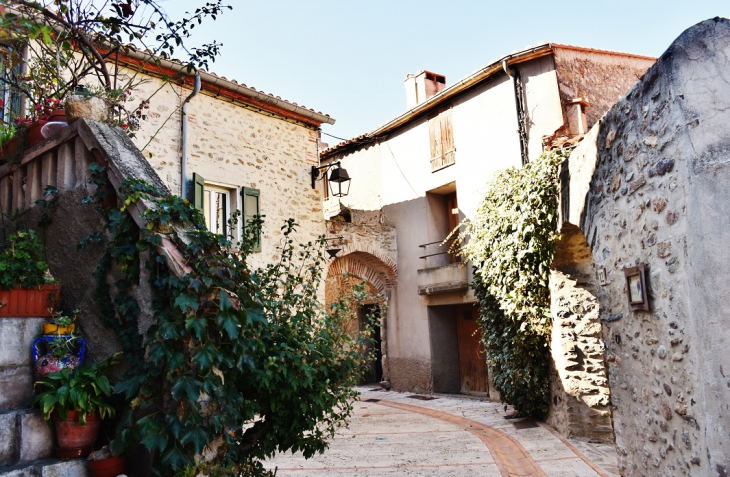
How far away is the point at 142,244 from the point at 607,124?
338 cm

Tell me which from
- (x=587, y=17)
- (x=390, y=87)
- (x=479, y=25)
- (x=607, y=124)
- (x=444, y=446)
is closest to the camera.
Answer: (x=607, y=124)

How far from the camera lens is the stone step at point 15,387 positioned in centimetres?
273

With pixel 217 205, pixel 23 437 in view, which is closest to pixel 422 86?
pixel 217 205

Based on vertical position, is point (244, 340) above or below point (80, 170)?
below

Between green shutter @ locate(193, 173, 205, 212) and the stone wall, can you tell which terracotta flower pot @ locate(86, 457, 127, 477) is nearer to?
green shutter @ locate(193, 173, 205, 212)

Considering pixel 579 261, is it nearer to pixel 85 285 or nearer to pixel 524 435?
pixel 524 435

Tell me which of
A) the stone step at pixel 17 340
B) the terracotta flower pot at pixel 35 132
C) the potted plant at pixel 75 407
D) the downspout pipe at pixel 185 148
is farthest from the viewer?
the downspout pipe at pixel 185 148

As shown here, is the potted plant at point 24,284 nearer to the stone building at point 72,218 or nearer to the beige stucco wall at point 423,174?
the stone building at point 72,218

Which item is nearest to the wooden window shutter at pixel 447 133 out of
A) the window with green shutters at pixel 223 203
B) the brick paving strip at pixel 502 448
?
the window with green shutters at pixel 223 203

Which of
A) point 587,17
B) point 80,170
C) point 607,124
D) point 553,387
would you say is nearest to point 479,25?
point 587,17

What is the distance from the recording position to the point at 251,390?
3.21 meters

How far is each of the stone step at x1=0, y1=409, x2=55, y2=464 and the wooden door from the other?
941 centimetres

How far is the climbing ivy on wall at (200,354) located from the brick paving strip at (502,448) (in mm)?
2695

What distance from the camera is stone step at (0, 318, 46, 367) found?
2834mm
